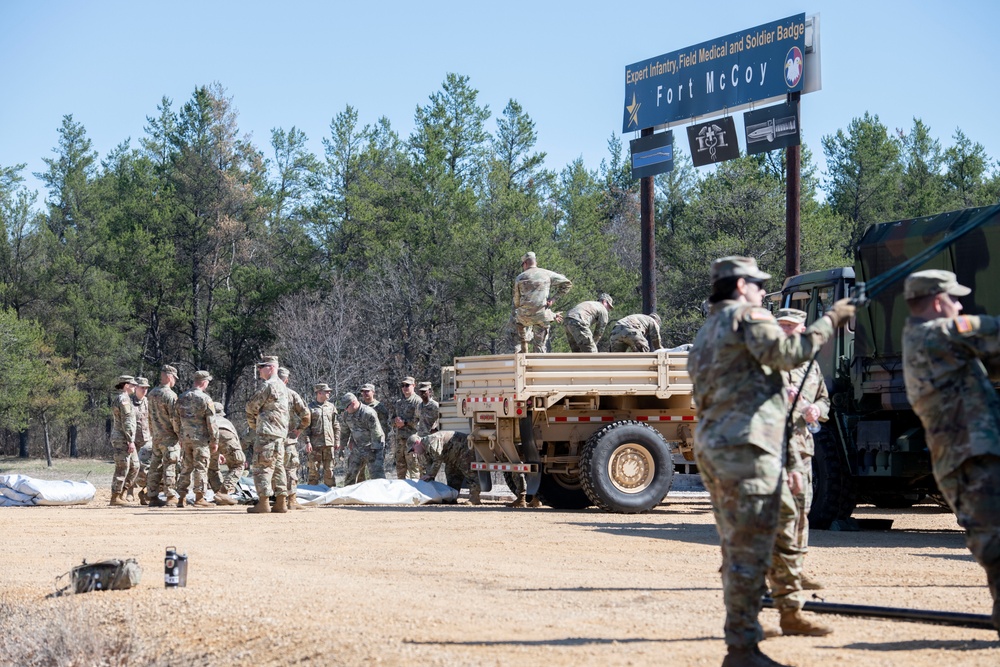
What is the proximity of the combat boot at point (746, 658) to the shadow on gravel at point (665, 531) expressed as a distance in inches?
268

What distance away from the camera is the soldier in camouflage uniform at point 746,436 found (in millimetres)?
6188

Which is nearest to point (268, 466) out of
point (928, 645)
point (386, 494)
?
point (386, 494)

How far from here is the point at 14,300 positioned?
5056 cm

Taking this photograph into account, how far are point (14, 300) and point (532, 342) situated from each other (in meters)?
37.0

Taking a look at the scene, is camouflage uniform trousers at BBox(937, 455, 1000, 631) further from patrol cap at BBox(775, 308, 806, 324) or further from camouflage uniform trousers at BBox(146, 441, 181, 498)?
camouflage uniform trousers at BBox(146, 441, 181, 498)

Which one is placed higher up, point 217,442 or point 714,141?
point 714,141

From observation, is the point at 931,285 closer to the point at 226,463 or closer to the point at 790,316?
the point at 790,316

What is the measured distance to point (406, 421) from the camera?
23.3 metres

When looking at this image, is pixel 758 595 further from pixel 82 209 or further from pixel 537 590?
pixel 82 209

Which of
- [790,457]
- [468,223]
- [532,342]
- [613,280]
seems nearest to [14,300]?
[468,223]

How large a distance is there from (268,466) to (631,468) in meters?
4.76

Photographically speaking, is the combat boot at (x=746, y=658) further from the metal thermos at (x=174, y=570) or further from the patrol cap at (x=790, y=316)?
the metal thermos at (x=174, y=570)

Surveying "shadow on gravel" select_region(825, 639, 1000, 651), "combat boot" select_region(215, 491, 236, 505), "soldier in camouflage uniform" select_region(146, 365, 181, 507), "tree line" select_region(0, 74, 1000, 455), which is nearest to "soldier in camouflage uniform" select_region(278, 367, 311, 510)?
"combat boot" select_region(215, 491, 236, 505)

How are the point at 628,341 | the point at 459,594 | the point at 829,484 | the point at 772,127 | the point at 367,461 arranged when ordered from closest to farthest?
the point at 459,594 → the point at 829,484 → the point at 628,341 → the point at 367,461 → the point at 772,127
